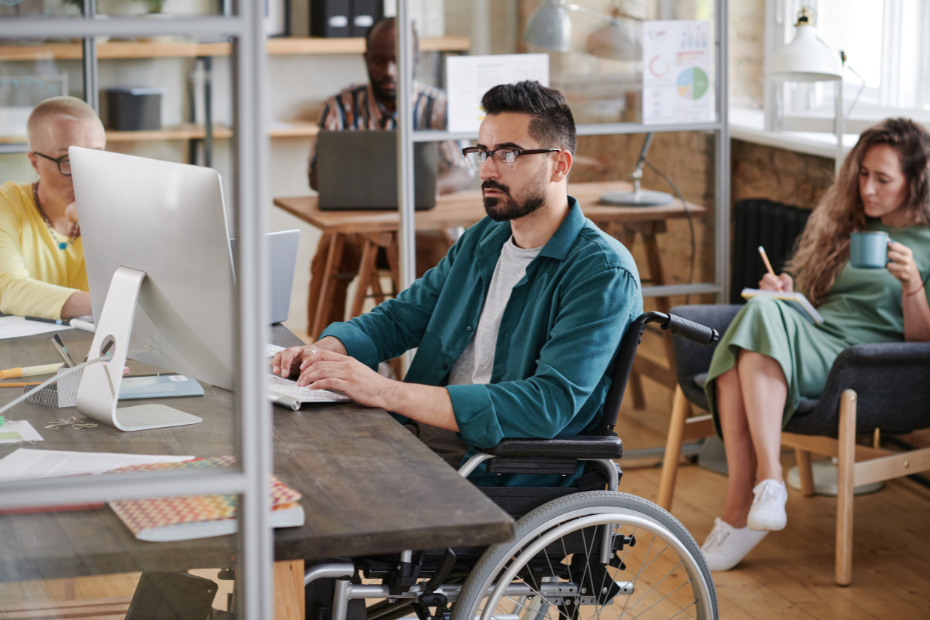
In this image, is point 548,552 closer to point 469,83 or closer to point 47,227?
point 47,227

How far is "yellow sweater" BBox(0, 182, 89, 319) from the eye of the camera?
2.00 m

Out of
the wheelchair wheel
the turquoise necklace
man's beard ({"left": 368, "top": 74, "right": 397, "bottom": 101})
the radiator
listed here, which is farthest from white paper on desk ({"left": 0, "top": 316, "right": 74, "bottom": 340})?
the radiator

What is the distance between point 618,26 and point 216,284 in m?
2.19

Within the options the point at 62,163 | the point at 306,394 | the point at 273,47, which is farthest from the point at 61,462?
the point at 273,47

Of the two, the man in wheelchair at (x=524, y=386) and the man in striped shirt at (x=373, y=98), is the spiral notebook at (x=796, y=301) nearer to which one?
the man in wheelchair at (x=524, y=386)

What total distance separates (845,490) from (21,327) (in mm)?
1931

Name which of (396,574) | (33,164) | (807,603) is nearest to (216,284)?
(396,574)

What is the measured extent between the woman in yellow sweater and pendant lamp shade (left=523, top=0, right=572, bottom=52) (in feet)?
4.68

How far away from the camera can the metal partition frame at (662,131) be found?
290cm

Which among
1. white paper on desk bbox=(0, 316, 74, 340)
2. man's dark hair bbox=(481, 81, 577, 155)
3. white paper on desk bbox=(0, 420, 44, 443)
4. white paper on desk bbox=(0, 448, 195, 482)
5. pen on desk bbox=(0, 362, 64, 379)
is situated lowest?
white paper on desk bbox=(0, 448, 195, 482)

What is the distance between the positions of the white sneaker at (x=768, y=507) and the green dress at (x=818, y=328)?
0.59ft

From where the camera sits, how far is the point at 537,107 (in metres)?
1.77

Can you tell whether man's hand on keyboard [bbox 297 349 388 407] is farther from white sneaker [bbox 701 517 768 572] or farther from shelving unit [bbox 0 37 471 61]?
shelving unit [bbox 0 37 471 61]

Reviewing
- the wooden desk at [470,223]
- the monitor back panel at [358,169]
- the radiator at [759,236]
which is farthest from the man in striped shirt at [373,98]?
the radiator at [759,236]
